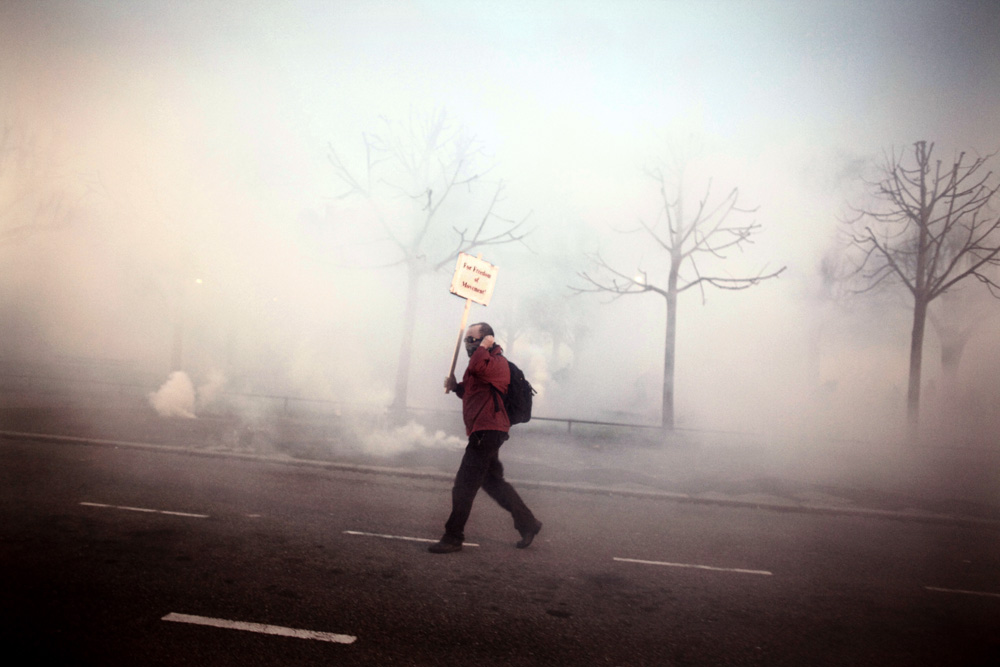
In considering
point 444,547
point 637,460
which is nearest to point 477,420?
point 444,547

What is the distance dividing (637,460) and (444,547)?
565cm

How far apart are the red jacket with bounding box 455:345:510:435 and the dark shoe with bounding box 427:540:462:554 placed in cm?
78

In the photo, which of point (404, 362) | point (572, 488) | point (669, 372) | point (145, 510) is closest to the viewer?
point (145, 510)

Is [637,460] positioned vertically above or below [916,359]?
below

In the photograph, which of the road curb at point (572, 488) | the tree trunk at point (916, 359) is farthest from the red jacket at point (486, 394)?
the tree trunk at point (916, 359)

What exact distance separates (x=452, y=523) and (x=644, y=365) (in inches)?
676

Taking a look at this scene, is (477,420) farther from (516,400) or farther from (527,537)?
(527,537)

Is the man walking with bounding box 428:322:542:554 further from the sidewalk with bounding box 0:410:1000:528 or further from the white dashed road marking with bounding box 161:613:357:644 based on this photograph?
the sidewalk with bounding box 0:410:1000:528

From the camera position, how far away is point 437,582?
13.2 ft

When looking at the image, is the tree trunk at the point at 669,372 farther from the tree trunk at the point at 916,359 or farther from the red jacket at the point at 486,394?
the red jacket at the point at 486,394

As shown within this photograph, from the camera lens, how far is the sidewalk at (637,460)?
767 cm

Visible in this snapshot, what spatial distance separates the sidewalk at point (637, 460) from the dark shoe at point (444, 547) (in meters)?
2.94

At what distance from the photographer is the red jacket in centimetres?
469

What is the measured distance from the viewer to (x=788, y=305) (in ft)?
55.5
